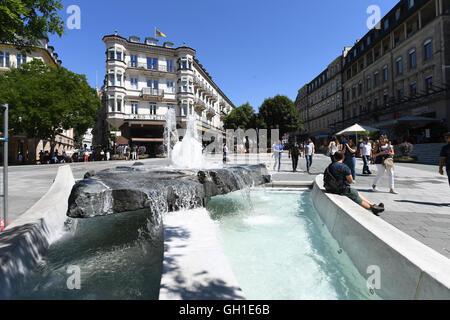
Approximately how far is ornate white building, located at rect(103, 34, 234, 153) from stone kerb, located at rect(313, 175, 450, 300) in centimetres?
Result: 3208

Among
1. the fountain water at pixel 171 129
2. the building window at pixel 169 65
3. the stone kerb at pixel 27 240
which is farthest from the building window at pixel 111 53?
the stone kerb at pixel 27 240

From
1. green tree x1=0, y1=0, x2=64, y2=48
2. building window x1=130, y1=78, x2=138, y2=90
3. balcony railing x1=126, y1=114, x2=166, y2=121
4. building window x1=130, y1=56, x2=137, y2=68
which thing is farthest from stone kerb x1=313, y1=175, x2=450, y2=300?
building window x1=130, y1=56, x2=137, y2=68

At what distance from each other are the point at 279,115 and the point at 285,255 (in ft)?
128

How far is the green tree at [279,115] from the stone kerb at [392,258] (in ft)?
126

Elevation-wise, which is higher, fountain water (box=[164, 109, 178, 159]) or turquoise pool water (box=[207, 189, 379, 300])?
fountain water (box=[164, 109, 178, 159])

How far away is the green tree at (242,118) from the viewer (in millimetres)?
44200

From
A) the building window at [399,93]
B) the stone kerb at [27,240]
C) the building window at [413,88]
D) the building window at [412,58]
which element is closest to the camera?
the stone kerb at [27,240]

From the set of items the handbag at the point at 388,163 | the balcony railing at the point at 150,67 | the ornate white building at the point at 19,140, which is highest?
the balcony railing at the point at 150,67

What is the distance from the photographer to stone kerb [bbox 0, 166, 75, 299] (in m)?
2.31

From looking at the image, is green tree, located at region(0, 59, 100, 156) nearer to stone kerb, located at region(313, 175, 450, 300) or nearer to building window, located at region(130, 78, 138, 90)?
building window, located at region(130, 78, 138, 90)

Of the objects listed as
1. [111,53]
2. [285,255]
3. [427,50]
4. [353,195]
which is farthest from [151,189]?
[111,53]

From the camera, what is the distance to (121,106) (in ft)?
107

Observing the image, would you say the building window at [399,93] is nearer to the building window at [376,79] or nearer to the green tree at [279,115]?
the building window at [376,79]

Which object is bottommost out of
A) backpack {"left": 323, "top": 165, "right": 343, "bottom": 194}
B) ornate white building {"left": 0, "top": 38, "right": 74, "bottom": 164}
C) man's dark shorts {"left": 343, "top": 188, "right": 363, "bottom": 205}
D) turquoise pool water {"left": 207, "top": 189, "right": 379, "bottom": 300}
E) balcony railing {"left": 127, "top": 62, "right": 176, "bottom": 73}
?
turquoise pool water {"left": 207, "top": 189, "right": 379, "bottom": 300}
